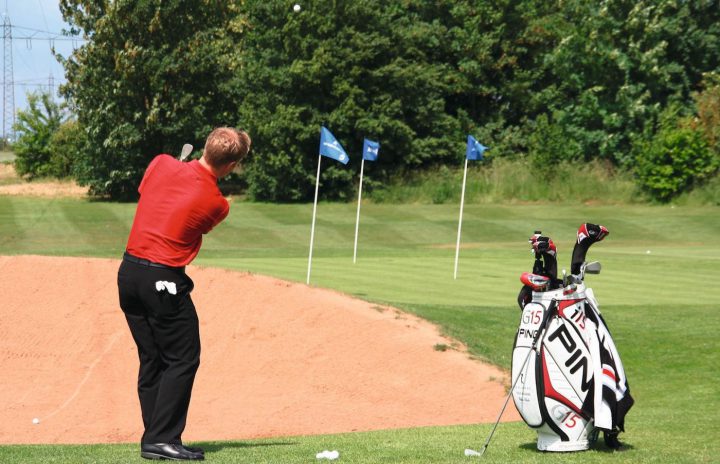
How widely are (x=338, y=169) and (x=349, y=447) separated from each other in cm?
4257

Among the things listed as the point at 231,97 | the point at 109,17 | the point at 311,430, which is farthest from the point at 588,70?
the point at 311,430

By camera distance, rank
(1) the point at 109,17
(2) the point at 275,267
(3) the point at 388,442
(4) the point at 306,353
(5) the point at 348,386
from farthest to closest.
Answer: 1. (1) the point at 109,17
2. (2) the point at 275,267
3. (4) the point at 306,353
4. (5) the point at 348,386
5. (3) the point at 388,442

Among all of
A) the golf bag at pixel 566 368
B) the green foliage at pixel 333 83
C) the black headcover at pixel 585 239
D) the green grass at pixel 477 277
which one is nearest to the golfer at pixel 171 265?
A: the green grass at pixel 477 277

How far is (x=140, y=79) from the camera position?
50.2 m

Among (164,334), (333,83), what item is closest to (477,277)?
(164,334)

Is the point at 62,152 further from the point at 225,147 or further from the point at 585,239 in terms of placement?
the point at 585,239

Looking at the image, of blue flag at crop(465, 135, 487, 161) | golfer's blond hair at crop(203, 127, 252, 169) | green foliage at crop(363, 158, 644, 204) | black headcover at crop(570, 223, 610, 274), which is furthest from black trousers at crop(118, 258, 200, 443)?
green foliage at crop(363, 158, 644, 204)

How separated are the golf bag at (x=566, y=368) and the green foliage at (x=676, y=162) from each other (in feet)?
129

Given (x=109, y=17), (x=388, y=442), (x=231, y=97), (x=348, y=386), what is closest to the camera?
(x=388, y=442)

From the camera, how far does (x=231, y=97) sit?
5366 centimetres

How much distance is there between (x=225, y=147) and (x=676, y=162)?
40.4 metres

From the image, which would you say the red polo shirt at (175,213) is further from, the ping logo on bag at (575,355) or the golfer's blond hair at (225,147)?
the ping logo on bag at (575,355)

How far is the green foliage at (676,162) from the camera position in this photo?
1747 inches

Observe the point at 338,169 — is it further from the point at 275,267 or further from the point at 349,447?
the point at 349,447
